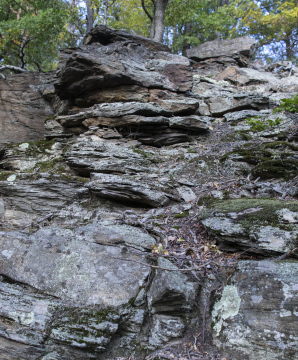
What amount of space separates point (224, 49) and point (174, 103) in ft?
24.1

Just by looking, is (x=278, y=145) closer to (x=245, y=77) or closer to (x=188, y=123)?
(x=188, y=123)

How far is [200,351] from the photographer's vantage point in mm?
2826

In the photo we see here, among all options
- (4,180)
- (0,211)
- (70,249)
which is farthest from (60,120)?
(70,249)

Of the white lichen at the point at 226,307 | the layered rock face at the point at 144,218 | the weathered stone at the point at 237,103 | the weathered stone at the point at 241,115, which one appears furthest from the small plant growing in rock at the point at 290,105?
the white lichen at the point at 226,307

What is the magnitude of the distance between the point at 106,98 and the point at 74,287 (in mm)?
6570

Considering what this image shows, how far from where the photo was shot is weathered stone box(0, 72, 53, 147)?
9414 mm

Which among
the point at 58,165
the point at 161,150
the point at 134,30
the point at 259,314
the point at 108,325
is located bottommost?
the point at 108,325

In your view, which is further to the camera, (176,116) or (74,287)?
(176,116)

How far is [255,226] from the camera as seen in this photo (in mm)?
3564

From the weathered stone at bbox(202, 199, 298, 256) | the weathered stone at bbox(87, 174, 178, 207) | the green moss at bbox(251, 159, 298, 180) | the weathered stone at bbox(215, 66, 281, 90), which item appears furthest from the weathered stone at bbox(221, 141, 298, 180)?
the weathered stone at bbox(215, 66, 281, 90)

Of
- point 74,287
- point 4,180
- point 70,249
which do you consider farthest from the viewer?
point 4,180

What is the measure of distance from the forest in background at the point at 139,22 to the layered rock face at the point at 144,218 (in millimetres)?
5034

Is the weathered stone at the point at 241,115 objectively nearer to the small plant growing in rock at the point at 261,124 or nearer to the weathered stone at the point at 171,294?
the small plant growing in rock at the point at 261,124

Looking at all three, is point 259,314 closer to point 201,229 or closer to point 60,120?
point 201,229
